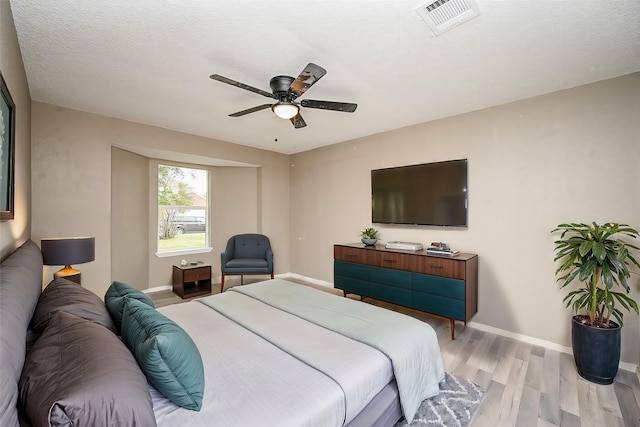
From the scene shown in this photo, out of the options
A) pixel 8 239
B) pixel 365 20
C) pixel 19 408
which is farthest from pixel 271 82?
pixel 19 408

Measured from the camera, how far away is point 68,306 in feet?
4.70

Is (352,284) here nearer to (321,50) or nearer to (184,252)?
(321,50)

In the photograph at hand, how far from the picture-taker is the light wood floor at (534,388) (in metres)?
1.87

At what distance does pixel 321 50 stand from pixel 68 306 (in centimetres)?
222

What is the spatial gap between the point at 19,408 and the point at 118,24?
6.86 ft

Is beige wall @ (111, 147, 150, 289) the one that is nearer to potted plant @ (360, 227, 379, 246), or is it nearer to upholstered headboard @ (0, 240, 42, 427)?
upholstered headboard @ (0, 240, 42, 427)

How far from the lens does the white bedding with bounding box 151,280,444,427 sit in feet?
3.77

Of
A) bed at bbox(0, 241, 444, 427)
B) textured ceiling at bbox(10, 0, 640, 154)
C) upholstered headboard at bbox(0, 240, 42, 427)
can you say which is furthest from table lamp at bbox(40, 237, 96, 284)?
textured ceiling at bbox(10, 0, 640, 154)

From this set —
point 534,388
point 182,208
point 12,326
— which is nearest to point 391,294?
point 534,388

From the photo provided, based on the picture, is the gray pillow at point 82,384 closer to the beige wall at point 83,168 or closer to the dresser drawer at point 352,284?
the beige wall at point 83,168

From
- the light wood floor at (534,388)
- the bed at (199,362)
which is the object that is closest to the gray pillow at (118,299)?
the bed at (199,362)

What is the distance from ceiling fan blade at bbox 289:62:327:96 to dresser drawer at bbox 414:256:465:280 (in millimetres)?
2214

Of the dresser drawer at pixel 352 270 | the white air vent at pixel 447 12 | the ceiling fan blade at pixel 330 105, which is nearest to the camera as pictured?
the white air vent at pixel 447 12

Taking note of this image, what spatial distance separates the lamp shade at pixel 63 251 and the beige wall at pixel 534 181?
11.9ft
